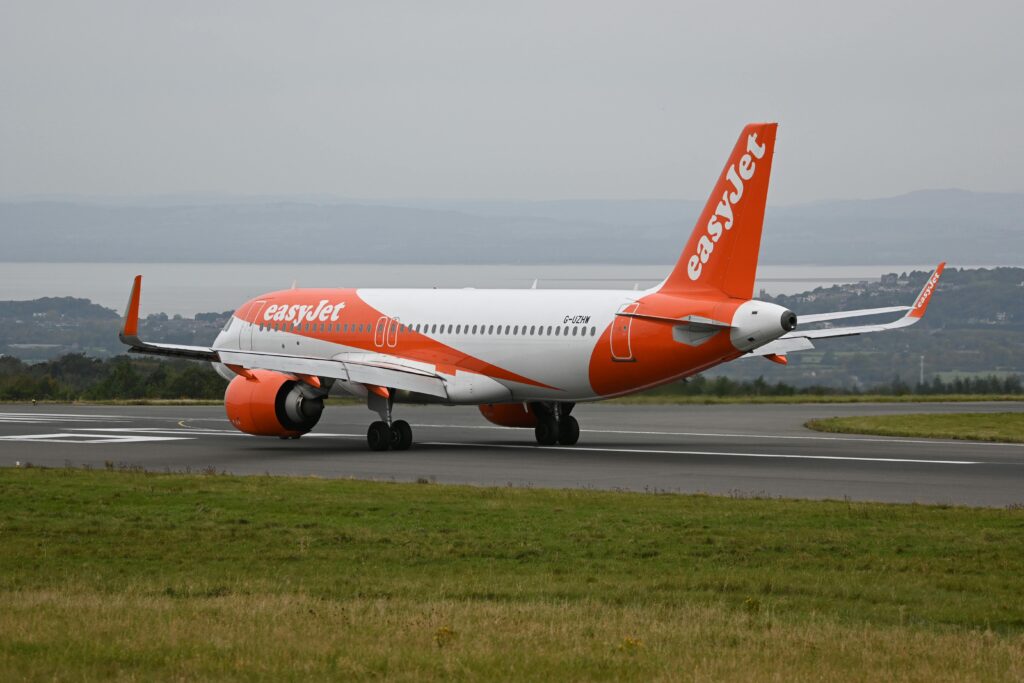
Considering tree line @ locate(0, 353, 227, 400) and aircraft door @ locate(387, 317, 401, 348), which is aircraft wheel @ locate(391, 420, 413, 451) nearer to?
aircraft door @ locate(387, 317, 401, 348)

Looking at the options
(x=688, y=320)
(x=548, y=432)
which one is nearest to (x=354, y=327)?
(x=548, y=432)

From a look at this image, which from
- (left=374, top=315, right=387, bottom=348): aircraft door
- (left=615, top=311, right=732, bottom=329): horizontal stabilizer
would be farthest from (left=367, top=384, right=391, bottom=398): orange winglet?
(left=615, top=311, right=732, bottom=329): horizontal stabilizer

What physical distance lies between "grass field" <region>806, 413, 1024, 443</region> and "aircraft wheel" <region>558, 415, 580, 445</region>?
8783mm

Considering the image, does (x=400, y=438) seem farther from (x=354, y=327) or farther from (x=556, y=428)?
(x=354, y=327)

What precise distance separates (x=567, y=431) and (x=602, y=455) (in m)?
3.42

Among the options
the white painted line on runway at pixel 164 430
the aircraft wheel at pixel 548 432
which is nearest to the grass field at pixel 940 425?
the aircraft wheel at pixel 548 432

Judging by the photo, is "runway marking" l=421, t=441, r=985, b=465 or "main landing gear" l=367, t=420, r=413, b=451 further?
"main landing gear" l=367, t=420, r=413, b=451

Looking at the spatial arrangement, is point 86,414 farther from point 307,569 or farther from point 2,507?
point 307,569

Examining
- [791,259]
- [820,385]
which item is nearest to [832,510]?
[820,385]

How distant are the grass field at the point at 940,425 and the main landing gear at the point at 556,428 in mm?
8852

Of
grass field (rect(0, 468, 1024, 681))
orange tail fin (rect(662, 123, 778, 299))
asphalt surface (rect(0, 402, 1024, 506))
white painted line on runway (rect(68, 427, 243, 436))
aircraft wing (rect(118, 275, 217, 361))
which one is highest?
orange tail fin (rect(662, 123, 778, 299))

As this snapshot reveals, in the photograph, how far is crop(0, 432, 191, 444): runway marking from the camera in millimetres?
36656

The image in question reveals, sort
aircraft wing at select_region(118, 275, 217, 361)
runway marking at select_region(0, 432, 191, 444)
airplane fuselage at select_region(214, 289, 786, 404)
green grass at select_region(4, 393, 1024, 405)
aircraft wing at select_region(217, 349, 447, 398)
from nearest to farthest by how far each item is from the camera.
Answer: airplane fuselage at select_region(214, 289, 786, 404), aircraft wing at select_region(118, 275, 217, 361), aircraft wing at select_region(217, 349, 447, 398), runway marking at select_region(0, 432, 191, 444), green grass at select_region(4, 393, 1024, 405)

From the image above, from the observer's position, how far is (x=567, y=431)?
36.0m
